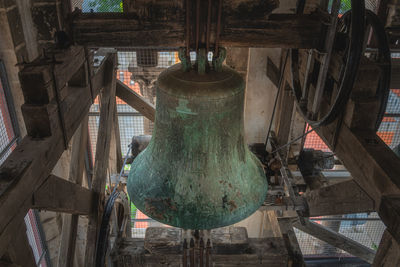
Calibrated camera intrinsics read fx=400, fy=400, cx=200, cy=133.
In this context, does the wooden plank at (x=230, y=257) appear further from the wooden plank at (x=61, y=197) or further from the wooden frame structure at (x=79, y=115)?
the wooden frame structure at (x=79, y=115)

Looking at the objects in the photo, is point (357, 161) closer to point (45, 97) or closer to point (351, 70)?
point (351, 70)

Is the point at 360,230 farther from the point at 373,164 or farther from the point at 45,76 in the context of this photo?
the point at 45,76

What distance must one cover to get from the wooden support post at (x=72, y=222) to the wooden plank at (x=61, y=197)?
0.98 feet

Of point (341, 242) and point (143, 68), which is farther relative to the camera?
point (143, 68)

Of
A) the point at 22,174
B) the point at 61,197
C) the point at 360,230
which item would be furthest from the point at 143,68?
the point at 22,174

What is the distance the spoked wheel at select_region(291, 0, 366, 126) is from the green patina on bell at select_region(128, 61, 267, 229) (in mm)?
552

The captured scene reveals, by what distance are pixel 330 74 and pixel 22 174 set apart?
1779mm

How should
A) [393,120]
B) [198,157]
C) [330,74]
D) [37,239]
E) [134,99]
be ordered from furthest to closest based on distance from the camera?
[393,120] → [37,239] → [134,99] → [330,74] → [198,157]

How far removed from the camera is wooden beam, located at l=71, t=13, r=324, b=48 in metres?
2.09

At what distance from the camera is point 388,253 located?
6.07 feet

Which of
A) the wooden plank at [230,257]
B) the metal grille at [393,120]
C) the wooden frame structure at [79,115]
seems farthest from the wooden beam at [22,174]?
the metal grille at [393,120]

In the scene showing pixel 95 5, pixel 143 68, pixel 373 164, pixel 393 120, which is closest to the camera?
pixel 373 164

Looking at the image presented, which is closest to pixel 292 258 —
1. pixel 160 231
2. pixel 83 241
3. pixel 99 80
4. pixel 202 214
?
pixel 160 231

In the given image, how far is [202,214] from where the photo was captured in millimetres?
1796
